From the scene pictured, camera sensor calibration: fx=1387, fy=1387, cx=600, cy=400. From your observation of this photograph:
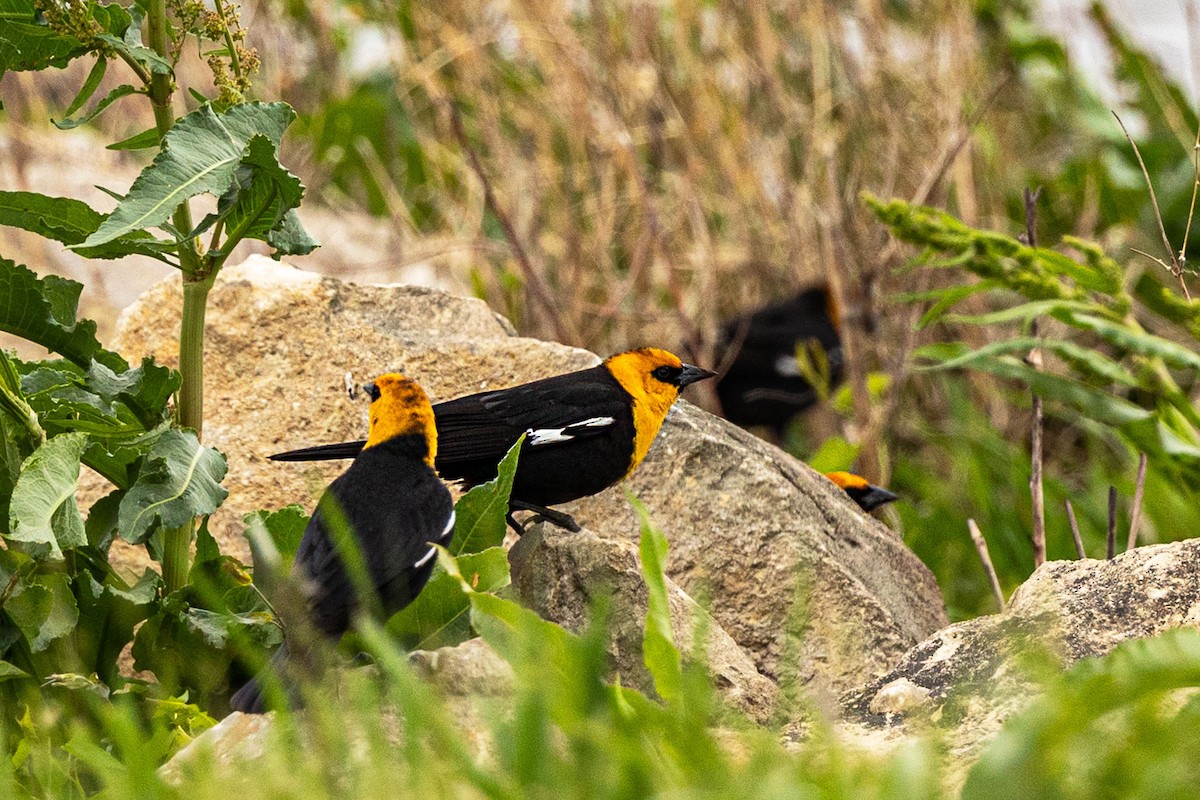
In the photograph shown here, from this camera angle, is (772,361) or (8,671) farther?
(772,361)

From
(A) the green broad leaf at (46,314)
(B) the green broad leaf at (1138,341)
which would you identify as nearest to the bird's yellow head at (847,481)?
(B) the green broad leaf at (1138,341)

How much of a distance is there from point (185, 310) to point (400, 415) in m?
0.52

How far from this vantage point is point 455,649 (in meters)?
2.59

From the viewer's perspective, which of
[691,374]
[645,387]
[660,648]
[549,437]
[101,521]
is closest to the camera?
[660,648]

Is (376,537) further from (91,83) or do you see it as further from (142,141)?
(91,83)

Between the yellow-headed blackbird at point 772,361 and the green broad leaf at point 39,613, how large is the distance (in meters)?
4.69

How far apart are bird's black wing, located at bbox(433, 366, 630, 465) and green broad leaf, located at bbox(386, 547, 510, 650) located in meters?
0.54

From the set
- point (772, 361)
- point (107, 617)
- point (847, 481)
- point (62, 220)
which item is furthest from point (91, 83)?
point (772, 361)

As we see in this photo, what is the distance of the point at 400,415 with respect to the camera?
2.92 metres

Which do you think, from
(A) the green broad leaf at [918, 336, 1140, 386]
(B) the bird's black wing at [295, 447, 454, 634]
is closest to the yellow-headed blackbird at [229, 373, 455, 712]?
(B) the bird's black wing at [295, 447, 454, 634]

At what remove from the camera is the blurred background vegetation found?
5.96 metres

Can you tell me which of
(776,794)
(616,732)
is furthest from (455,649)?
(776,794)

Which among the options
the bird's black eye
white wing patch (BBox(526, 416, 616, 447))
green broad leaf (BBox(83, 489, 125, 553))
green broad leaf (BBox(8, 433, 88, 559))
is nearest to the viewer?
green broad leaf (BBox(8, 433, 88, 559))

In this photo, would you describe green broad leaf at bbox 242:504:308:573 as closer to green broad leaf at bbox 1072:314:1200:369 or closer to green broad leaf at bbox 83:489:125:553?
green broad leaf at bbox 83:489:125:553
